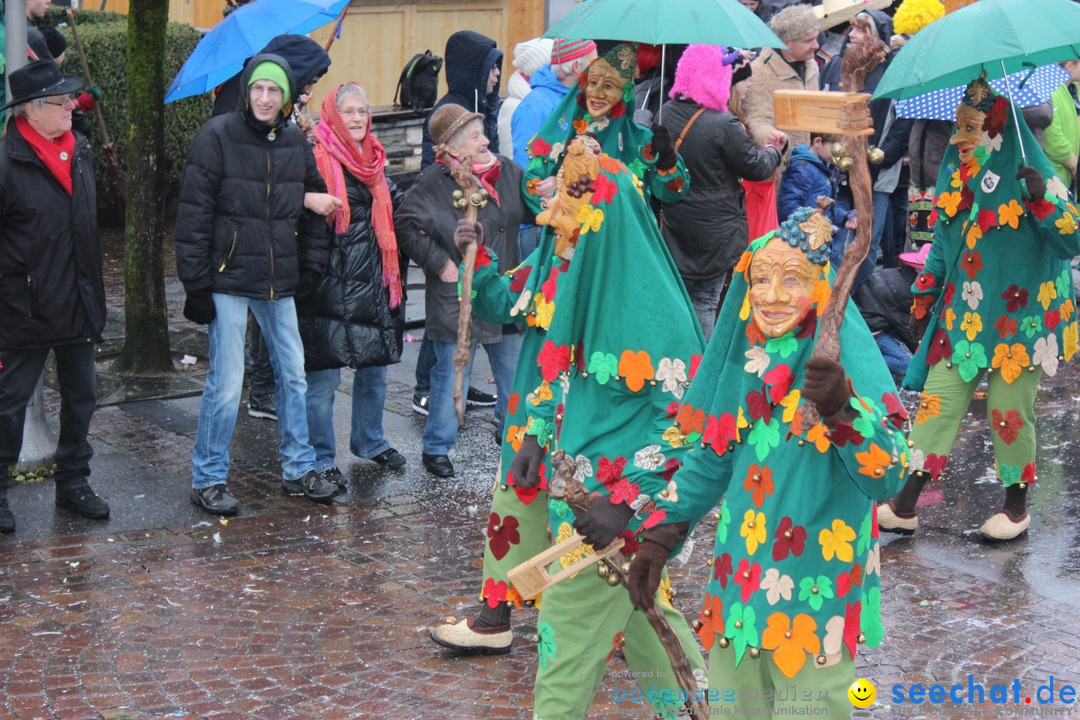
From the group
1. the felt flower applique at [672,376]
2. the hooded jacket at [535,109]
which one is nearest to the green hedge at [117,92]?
the hooded jacket at [535,109]

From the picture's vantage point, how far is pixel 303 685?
17.8ft

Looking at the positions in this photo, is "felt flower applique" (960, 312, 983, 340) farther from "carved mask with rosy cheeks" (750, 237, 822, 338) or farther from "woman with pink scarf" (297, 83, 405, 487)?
"carved mask with rosy cheeks" (750, 237, 822, 338)

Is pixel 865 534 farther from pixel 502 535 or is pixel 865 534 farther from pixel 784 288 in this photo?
pixel 502 535

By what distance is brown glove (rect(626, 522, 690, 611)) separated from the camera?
4.00m

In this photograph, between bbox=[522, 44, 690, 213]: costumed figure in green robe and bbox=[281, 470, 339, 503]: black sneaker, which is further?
bbox=[281, 470, 339, 503]: black sneaker

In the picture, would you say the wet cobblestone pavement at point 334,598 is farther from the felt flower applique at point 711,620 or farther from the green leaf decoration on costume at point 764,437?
the green leaf decoration on costume at point 764,437

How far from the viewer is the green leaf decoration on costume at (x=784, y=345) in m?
3.90

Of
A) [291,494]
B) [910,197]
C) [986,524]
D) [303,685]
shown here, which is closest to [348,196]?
[291,494]

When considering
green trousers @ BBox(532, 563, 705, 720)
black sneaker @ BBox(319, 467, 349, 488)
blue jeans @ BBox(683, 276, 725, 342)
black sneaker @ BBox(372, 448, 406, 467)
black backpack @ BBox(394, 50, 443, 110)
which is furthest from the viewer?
black backpack @ BBox(394, 50, 443, 110)

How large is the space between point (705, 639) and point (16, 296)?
13.9 ft

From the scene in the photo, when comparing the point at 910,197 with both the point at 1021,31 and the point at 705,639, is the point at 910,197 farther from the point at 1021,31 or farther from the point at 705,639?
the point at 705,639

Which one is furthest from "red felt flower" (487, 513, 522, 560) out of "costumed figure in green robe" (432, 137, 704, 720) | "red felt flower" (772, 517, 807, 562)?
"red felt flower" (772, 517, 807, 562)

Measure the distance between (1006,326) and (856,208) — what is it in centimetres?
376

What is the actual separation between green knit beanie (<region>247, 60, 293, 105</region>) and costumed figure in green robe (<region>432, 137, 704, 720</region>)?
108 inches
